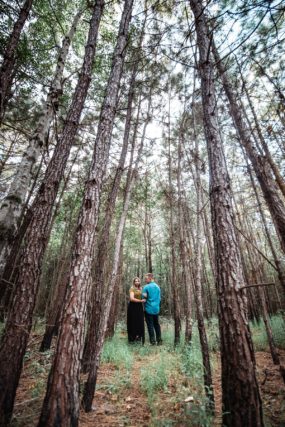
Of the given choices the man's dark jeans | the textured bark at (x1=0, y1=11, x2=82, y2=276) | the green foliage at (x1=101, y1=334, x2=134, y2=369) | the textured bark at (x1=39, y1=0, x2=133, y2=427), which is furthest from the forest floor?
the textured bark at (x1=0, y1=11, x2=82, y2=276)

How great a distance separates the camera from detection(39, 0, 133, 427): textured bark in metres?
1.80

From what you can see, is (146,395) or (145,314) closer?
(146,395)

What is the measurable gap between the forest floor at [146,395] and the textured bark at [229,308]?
1.29ft

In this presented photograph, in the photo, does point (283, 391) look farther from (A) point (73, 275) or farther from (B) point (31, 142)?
(B) point (31, 142)

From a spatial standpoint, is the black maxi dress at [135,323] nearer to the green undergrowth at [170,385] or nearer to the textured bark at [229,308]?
the green undergrowth at [170,385]

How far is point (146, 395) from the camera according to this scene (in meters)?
3.17

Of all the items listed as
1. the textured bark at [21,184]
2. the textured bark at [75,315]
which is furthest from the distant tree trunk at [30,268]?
the textured bark at [75,315]

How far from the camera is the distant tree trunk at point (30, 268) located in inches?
96.6

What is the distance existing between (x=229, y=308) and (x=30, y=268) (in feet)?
8.92

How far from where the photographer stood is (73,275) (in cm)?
226

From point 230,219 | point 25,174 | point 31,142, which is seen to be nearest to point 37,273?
point 25,174

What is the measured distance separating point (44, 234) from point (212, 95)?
346cm

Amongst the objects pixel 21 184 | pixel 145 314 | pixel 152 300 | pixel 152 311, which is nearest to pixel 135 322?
pixel 145 314

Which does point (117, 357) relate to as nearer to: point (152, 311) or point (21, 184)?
point (152, 311)
